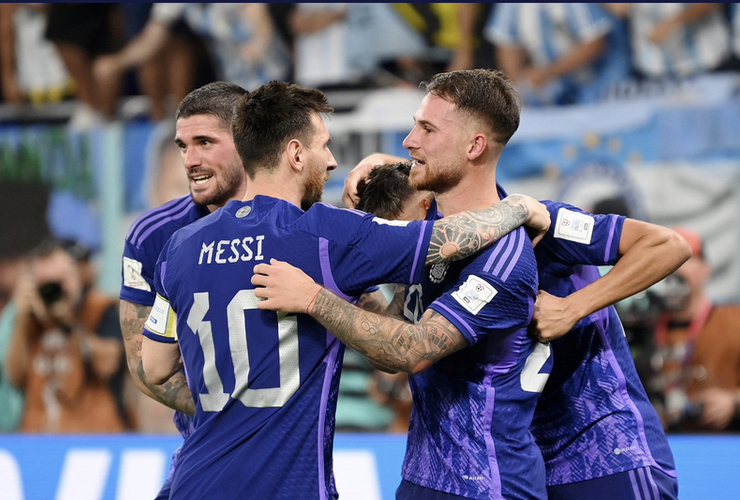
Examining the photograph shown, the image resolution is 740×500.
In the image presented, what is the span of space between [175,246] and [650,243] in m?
1.70

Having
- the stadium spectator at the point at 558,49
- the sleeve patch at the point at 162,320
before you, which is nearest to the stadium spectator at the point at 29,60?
the stadium spectator at the point at 558,49

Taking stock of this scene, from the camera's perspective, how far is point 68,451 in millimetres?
5598

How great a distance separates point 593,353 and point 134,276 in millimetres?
1992

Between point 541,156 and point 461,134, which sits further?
point 541,156

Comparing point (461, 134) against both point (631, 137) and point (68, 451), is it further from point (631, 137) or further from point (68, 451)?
point (631, 137)

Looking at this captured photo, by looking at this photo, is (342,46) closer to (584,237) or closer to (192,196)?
(192,196)

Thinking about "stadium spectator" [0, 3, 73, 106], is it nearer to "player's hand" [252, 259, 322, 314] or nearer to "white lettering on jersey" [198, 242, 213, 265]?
"white lettering on jersey" [198, 242, 213, 265]

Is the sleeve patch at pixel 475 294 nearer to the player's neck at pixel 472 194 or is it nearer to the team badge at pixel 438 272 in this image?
the team badge at pixel 438 272

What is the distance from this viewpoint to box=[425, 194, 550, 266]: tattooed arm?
2.45 meters

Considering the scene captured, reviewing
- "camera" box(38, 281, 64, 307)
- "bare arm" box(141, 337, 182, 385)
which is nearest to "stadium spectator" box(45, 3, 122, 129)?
"camera" box(38, 281, 64, 307)

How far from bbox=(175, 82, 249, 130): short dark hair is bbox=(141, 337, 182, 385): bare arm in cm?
108

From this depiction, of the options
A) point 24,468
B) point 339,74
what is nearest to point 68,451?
point 24,468

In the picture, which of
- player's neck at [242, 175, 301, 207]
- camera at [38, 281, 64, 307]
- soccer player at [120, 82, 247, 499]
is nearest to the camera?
player's neck at [242, 175, 301, 207]

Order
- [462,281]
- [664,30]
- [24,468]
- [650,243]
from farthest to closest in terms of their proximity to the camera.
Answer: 1. [664,30]
2. [24,468]
3. [650,243]
4. [462,281]
